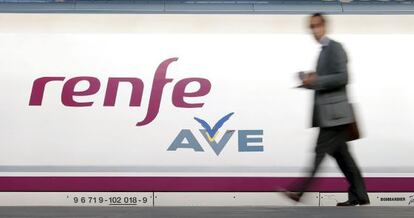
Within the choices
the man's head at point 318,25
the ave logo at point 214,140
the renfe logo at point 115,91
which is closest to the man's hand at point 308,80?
the man's head at point 318,25

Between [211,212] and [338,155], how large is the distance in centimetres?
112

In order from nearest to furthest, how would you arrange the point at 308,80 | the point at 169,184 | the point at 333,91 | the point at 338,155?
the point at 308,80, the point at 333,91, the point at 338,155, the point at 169,184

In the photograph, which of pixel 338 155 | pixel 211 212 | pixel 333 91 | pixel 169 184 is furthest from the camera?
pixel 169 184

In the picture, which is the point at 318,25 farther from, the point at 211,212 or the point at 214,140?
the point at 214,140

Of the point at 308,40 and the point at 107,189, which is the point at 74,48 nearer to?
the point at 107,189

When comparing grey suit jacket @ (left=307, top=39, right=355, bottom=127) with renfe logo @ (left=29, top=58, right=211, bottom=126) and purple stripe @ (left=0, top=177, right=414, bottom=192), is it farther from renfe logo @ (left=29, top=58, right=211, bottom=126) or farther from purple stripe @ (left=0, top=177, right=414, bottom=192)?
renfe logo @ (left=29, top=58, right=211, bottom=126)

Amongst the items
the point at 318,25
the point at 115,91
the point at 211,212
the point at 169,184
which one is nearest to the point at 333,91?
the point at 318,25

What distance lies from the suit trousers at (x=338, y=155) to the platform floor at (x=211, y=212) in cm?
26

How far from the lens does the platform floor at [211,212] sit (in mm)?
5055

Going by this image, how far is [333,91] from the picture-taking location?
5.75 m

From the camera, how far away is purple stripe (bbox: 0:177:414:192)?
277 inches

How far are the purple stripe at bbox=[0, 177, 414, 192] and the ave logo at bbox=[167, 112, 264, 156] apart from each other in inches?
9.8

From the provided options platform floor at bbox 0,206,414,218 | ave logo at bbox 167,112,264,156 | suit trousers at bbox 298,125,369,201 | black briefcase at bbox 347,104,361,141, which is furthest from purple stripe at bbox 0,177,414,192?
platform floor at bbox 0,206,414,218

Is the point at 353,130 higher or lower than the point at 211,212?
higher
